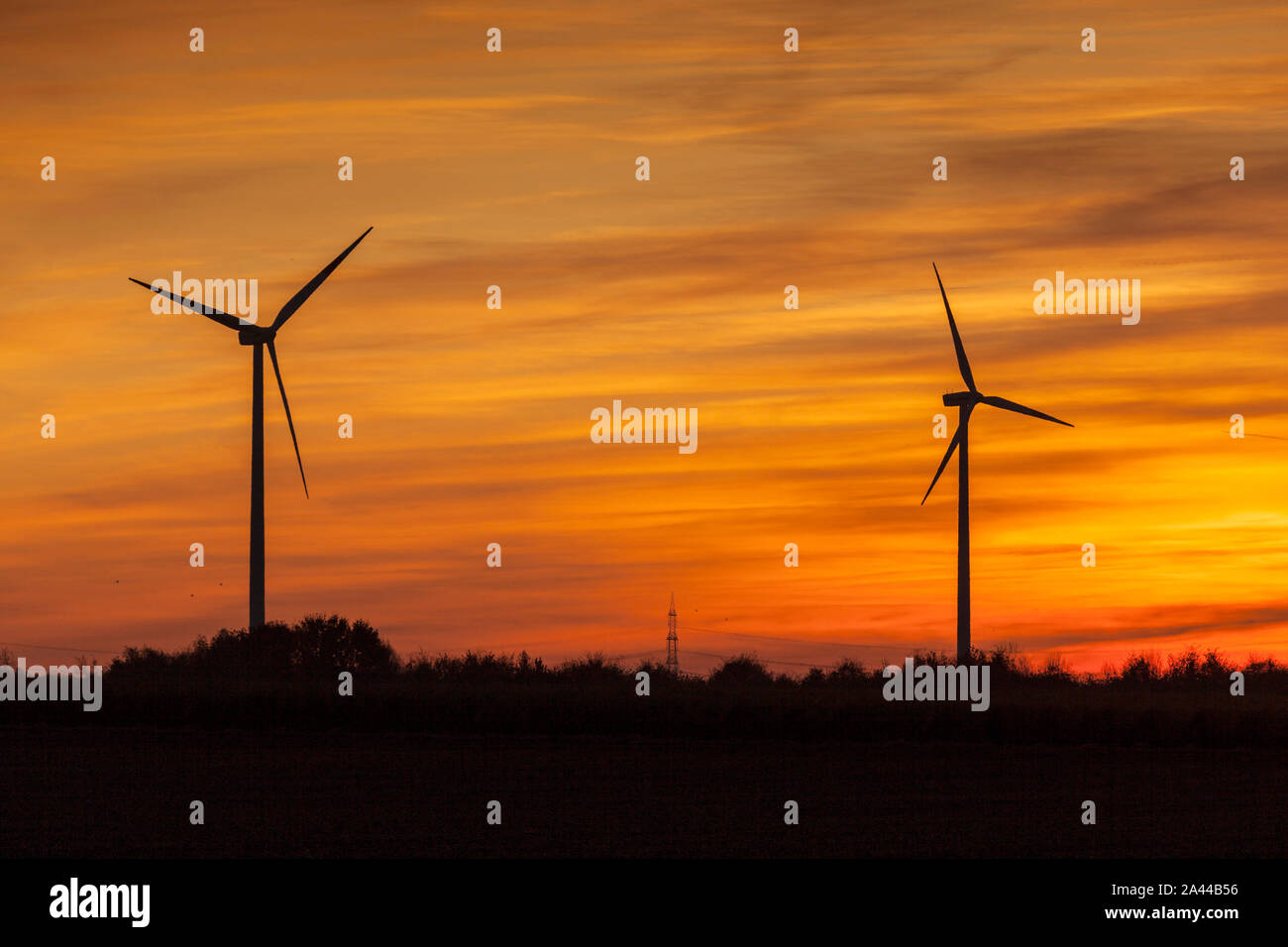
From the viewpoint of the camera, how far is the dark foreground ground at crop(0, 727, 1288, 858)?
136ft

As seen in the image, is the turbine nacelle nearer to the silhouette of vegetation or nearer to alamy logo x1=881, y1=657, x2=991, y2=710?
the silhouette of vegetation

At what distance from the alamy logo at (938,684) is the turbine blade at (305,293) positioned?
1204 inches

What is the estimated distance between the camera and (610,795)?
170 feet

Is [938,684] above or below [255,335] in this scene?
below

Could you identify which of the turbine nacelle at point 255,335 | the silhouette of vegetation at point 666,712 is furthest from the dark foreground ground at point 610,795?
the turbine nacelle at point 255,335

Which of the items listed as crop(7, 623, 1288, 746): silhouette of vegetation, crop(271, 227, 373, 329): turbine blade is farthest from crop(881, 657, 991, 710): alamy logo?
crop(271, 227, 373, 329): turbine blade

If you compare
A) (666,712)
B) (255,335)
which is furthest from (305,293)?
(666,712)

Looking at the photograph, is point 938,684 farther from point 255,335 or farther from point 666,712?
point 255,335

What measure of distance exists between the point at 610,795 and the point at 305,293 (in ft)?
129

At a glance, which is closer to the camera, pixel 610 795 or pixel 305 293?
pixel 610 795

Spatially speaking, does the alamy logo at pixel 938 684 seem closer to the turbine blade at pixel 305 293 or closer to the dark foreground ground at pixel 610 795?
the dark foreground ground at pixel 610 795

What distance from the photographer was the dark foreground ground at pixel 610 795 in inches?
1630
